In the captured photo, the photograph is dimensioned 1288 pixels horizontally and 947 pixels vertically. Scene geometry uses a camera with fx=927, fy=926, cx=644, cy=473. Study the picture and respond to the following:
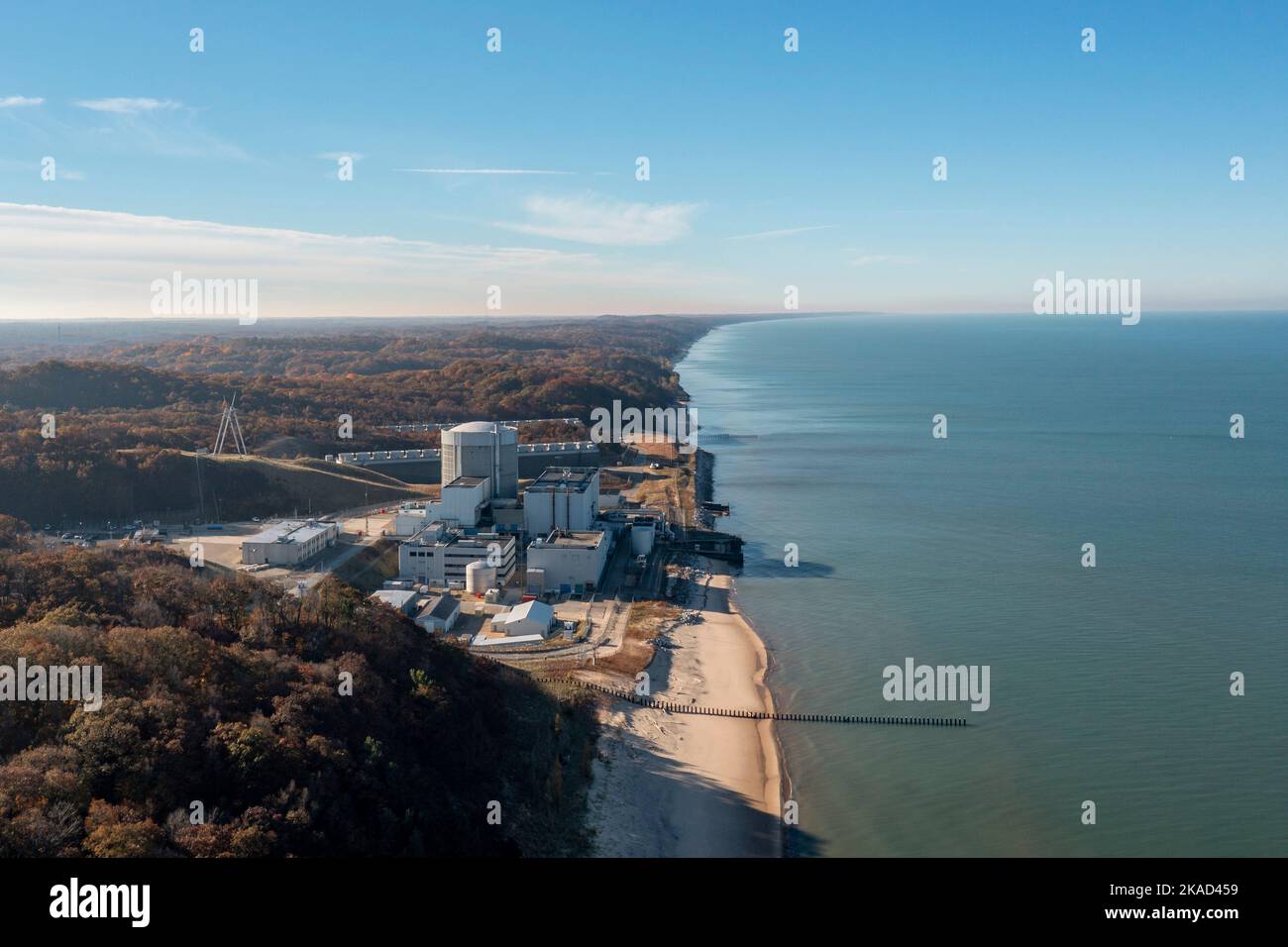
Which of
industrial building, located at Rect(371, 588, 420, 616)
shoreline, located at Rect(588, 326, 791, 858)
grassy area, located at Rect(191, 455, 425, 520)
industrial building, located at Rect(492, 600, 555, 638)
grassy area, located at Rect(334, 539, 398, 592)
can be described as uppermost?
grassy area, located at Rect(191, 455, 425, 520)

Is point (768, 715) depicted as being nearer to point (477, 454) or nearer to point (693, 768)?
point (693, 768)

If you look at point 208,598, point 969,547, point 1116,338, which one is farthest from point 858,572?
point 1116,338

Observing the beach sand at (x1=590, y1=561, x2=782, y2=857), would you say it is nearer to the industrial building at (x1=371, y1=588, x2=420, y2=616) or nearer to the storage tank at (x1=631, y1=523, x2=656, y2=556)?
the industrial building at (x1=371, y1=588, x2=420, y2=616)

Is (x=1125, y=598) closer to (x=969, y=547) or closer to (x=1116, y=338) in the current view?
(x=969, y=547)

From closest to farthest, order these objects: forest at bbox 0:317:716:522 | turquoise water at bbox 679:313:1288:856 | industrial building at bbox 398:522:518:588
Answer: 1. turquoise water at bbox 679:313:1288:856
2. industrial building at bbox 398:522:518:588
3. forest at bbox 0:317:716:522
